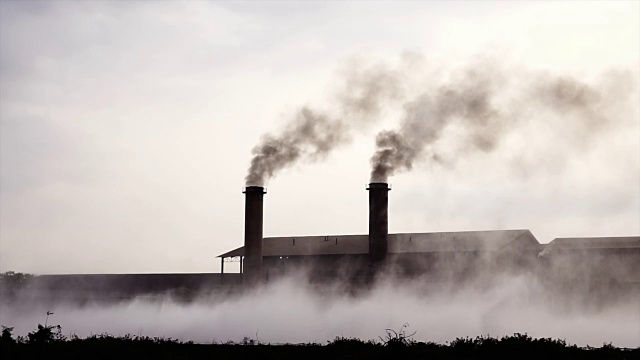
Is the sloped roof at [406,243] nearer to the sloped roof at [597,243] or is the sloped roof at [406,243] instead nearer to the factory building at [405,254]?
the factory building at [405,254]

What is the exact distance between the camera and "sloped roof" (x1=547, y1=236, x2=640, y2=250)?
82.1m

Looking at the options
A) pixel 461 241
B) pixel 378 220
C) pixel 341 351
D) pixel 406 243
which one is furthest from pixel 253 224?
pixel 341 351

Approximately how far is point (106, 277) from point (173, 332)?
37.5 m

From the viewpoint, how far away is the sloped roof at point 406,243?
300 feet

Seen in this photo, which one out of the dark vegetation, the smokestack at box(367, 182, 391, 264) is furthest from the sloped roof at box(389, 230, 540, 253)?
the dark vegetation

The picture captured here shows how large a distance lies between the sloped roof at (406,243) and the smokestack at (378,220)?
1325 cm

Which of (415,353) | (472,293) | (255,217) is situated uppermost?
(255,217)

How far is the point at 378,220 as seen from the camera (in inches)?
3093

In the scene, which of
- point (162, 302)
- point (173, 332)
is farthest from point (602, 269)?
point (162, 302)

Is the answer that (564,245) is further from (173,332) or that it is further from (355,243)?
(173,332)

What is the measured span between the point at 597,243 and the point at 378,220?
2240cm

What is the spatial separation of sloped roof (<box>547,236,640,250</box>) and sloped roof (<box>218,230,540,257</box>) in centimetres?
474

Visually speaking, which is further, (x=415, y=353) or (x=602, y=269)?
(x=602, y=269)

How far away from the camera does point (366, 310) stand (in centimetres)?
7531
